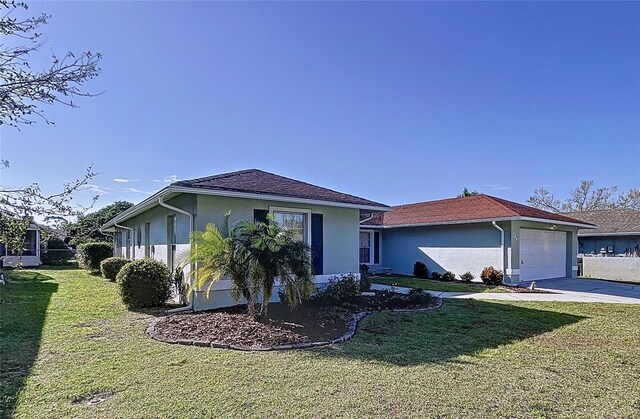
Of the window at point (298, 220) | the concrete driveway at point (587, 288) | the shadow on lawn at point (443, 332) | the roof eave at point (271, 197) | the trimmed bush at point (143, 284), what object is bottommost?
the concrete driveway at point (587, 288)

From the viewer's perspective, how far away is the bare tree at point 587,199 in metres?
40.6

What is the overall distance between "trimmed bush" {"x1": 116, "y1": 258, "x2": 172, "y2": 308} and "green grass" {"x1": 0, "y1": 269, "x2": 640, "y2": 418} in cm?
122

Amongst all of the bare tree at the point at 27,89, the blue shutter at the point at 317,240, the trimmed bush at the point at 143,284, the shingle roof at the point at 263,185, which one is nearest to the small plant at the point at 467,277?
the shingle roof at the point at 263,185

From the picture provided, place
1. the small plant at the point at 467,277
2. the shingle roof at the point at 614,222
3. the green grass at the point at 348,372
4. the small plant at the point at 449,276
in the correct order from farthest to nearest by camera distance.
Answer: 1. the shingle roof at the point at 614,222
2. the small plant at the point at 449,276
3. the small plant at the point at 467,277
4. the green grass at the point at 348,372

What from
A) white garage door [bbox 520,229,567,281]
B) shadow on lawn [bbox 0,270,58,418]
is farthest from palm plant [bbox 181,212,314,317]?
white garage door [bbox 520,229,567,281]

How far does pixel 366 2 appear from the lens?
10.7m

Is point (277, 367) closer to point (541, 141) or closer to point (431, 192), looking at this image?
point (541, 141)

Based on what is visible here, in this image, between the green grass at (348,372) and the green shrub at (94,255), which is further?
the green shrub at (94,255)

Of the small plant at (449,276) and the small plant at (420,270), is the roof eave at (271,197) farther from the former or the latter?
the small plant at (420,270)

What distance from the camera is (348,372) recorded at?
5.00 m

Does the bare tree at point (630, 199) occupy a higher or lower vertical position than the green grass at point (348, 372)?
higher

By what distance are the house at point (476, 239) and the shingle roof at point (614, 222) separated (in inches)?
270

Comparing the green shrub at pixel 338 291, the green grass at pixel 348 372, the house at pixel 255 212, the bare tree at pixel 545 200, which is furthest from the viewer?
the bare tree at pixel 545 200

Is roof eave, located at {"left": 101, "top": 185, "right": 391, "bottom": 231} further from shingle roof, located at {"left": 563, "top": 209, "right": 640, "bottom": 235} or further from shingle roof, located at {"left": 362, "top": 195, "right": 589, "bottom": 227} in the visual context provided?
shingle roof, located at {"left": 563, "top": 209, "right": 640, "bottom": 235}
